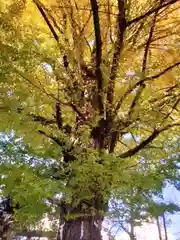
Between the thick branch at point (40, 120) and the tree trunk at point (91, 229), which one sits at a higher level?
the thick branch at point (40, 120)

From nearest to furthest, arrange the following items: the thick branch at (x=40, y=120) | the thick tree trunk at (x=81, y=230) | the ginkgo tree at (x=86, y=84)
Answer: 1. the ginkgo tree at (x=86, y=84)
2. the thick tree trunk at (x=81, y=230)
3. the thick branch at (x=40, y=120)

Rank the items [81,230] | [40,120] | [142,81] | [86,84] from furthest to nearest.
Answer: [86,84] < [40,120] < [142,81] < [81,230]

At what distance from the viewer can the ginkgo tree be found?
7.70ft

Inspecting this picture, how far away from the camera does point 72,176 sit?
90.6 inches

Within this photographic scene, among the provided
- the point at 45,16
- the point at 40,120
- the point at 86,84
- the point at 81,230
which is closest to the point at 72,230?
the point at 81,230

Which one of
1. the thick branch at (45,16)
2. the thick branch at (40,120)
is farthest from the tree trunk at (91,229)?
the thick branch at (45,16)

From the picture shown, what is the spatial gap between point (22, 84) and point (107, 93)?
791mm

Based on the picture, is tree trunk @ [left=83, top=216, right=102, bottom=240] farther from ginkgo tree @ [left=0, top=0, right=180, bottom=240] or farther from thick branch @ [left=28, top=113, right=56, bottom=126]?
thick branch @ [left=28, top=113, right=56, bottom=126]

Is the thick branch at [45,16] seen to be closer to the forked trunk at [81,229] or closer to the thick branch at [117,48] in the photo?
the thick branch at [117,48]

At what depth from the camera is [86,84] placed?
2.95 metres

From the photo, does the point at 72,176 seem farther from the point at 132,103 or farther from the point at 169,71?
the point at 169,71

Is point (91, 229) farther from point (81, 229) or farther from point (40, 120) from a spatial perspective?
point (40, 120)

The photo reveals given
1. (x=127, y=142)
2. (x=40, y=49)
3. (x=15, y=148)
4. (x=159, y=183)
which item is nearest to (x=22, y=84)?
(x=40, y=49)

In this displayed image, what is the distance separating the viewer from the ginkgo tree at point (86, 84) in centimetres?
235
